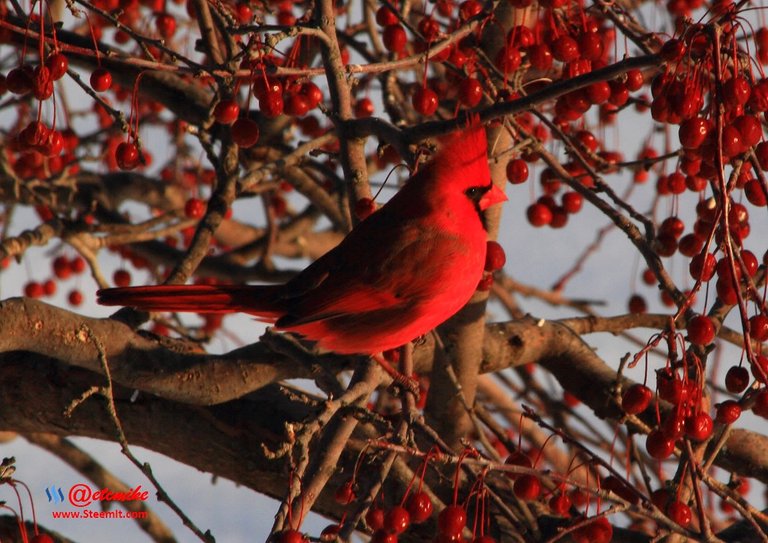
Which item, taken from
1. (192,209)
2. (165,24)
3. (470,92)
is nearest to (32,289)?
(192,209)

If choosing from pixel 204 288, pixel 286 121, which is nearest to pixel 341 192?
pixel 286 121

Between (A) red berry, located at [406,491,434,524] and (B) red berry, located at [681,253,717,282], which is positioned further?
(A) red berry, located at [406,491,434,524]

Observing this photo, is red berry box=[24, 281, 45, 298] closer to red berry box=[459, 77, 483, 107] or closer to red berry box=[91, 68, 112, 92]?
red berry box=[91, 68, 112, 92]

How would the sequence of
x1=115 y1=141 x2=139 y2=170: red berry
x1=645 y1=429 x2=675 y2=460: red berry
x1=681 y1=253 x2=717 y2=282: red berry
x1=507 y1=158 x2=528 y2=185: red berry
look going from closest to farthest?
x1=681 y1=253 x2=717 y2=282: red berry
x1=645 y1=429 x2=675 y2=460: red berry
x1=115 y1=141 x2=139 y2=170: red berry
x1=507 y1=158 x2=528 y2=185: red berry

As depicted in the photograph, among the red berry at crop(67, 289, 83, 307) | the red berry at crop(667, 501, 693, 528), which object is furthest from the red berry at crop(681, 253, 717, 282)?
the red berry at crop(67, 289, 83, 307)

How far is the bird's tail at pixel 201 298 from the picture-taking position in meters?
2.18

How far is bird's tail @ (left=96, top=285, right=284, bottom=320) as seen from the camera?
2.18 meters

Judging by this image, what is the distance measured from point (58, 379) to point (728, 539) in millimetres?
1584

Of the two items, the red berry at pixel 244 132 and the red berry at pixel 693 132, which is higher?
the red berry at pixel 244 132

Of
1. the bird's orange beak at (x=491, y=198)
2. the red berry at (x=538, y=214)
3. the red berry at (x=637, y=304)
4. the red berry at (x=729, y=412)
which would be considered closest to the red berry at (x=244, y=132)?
the bird's orange beak at (x=491, y=198)

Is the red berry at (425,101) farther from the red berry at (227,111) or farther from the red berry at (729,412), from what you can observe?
the red berry at (729,412)

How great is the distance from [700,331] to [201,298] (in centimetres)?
107

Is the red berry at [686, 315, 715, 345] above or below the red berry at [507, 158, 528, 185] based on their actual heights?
below

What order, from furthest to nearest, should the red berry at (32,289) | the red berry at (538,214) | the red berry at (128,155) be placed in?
the red berry at (32,289) → the red berry at (538,214) → the red berry at (128,155)
